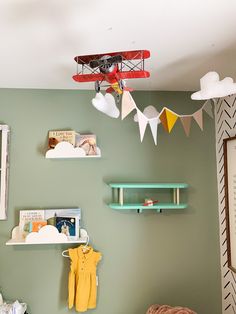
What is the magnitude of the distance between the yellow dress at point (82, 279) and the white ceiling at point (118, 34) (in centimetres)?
120

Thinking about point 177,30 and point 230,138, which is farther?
point 230,138

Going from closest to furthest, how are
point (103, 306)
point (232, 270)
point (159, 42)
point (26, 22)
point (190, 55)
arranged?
point (26, 22), point (159, 42), point (190, 55), point (232, 270), point (103, 306)

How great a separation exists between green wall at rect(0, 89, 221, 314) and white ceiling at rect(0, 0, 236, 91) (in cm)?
33

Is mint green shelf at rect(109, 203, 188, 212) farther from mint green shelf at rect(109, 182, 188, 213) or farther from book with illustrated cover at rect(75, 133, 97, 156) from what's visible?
book with illustrated cover at rect(75, 133, 97, 156)

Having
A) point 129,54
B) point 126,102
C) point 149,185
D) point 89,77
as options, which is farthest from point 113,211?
point 129,54

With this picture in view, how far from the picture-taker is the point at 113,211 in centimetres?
210

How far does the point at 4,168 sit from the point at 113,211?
83cm

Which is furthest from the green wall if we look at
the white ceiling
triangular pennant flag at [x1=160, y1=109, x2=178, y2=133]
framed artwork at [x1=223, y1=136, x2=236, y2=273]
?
triangular pennant flag at [x1=160, y1=109, x2=178, y2=133]

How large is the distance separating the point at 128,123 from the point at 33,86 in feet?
2.43

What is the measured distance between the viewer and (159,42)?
146cm

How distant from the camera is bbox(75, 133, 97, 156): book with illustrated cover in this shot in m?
2.04

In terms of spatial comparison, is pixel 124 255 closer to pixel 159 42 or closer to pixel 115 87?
pixel 115 87

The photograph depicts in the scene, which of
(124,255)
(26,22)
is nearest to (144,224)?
(124,255)

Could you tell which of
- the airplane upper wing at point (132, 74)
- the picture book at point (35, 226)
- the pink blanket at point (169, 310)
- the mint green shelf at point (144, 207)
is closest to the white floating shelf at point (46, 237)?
the picture book at point (35, 226)
